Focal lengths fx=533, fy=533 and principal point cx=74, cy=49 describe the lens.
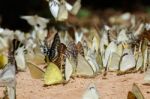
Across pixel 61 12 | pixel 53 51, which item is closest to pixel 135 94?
pixel 53 51

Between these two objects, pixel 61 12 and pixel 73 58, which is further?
pixel 61 12

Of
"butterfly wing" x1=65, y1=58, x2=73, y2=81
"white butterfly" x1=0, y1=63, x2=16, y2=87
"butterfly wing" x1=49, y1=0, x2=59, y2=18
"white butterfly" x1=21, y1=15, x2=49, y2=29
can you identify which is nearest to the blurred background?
"white butterfly" x1=21, y1=15, x2=49, y2=29

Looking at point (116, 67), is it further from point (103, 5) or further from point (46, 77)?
point (103, 5)

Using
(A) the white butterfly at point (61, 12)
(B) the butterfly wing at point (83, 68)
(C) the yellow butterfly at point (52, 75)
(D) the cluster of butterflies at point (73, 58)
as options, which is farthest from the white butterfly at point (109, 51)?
(A) the white butterfly at point (61, 12)

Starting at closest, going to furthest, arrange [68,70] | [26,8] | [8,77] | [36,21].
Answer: [8,77] → [68,70] → [36,21] → [26,8]

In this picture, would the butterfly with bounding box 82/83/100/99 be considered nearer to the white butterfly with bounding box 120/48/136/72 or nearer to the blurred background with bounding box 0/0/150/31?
the white butterfly with bounding box 120/48/136/72

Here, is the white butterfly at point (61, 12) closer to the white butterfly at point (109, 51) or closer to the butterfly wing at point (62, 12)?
the butterfly wing at point (62, 12)

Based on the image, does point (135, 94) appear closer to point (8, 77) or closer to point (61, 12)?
point (8, 77)
